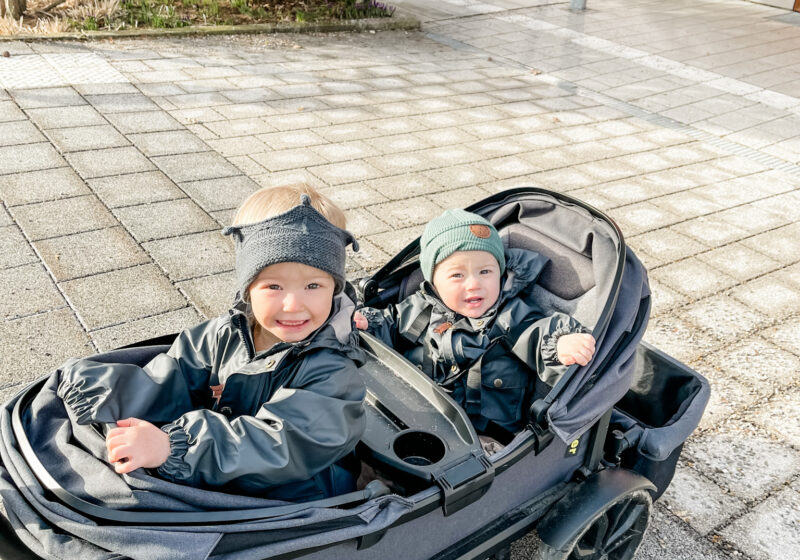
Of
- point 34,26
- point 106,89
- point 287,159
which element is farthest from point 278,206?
point 34,26

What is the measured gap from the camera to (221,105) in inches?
252

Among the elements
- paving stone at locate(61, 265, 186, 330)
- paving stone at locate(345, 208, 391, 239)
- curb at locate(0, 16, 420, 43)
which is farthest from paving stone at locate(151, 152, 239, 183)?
curb at locate(0, 16, 420, 43)

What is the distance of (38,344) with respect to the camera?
3.27m

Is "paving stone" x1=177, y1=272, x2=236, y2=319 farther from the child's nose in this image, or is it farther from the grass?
the grass

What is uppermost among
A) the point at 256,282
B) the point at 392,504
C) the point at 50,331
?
the point at 256,282

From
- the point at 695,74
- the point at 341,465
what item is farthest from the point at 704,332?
the point at 695,74

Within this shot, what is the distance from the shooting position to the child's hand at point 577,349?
2146mm

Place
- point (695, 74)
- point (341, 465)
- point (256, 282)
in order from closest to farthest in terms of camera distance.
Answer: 1. point (256, 282)
2. point (341, 465)
3. point (695, 74)

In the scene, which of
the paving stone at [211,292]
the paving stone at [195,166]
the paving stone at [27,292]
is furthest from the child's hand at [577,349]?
the paving stone at [195,166]

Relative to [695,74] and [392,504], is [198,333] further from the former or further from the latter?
[695,74]

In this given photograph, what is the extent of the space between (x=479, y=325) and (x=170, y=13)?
7613 mm

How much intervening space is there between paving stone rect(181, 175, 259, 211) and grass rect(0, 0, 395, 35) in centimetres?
415

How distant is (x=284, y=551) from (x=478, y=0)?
11.2 meters

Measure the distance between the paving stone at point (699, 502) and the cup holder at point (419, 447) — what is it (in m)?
1.17
